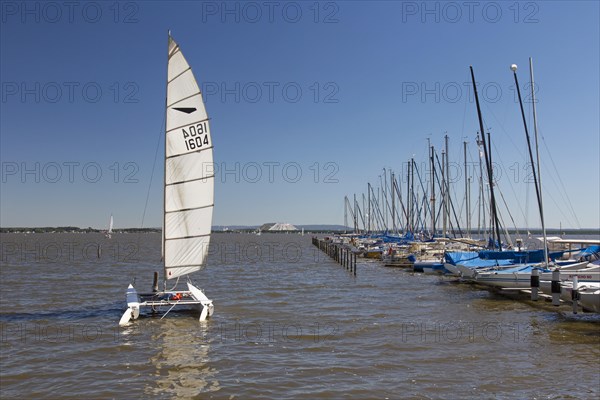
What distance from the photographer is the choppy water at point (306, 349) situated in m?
10.1

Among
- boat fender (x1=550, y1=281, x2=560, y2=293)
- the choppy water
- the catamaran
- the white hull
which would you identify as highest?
the catamaran

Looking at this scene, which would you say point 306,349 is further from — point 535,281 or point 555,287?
point 535,281

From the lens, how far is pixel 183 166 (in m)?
17.4

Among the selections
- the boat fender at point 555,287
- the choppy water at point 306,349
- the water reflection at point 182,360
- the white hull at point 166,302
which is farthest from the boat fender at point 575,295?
the white hull at point 166,302

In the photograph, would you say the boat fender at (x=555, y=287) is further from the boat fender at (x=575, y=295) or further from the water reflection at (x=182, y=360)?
the water reflection at (x=182, y=360)

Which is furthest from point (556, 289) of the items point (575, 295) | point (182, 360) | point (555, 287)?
point (182, 360)

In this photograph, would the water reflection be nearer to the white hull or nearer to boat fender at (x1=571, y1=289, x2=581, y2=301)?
the white hull

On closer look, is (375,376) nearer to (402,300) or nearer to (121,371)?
(121,371)

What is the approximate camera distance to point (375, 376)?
10.8m

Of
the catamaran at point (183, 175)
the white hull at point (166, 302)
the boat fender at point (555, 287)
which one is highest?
the catamaran at point (183, 175)

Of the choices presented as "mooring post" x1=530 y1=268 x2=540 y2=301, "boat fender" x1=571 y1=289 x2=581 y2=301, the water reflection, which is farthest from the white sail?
"boat fender" x1=571 y1=289 x2=581 y2=301

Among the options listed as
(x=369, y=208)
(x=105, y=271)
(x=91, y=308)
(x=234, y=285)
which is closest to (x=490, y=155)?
(x=234, y=285)

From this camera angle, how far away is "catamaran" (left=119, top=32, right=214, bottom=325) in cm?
1728

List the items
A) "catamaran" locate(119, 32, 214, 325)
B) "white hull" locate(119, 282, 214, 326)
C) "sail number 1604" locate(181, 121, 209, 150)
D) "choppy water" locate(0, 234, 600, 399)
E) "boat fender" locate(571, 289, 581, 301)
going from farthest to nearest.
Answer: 1. "sail number 1604" locate(181, 121, 209, 150)
2. "catamaran" locate(119, 32, 214, 325)
3. "boat fender" locate(571, 289, 581, 301)
4. "white hull" locate(119, 282, 214, 326)
5. "choppy water" locate(0, 234, 600, 399)
